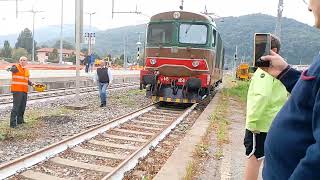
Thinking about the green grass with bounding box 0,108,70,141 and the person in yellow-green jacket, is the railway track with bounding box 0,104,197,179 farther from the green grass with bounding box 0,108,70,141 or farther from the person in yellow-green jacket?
the person in yellow-green jacket

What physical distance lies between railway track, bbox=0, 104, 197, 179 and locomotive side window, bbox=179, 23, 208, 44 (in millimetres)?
4951

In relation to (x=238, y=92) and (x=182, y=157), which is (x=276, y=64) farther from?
(x=238, y=92)

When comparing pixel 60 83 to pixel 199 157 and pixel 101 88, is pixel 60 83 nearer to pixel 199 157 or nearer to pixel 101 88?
pixel 101 88

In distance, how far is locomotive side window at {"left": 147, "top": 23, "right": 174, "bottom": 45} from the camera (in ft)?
48.7

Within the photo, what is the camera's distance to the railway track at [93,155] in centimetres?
575

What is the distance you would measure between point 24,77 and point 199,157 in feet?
16.4

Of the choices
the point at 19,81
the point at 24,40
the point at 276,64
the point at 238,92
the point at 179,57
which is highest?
the point at 24,40

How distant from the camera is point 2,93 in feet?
59.2

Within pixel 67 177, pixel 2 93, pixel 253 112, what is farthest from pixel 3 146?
pixel 2 93

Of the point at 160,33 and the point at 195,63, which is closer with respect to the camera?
the point at 195,63

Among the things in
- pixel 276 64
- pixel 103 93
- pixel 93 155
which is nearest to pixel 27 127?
A: pixel 93 155

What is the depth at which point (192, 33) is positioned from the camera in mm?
14805

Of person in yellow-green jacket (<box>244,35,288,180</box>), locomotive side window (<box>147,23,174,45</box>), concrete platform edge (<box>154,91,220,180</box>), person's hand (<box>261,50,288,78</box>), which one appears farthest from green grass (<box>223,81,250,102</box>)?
person's hand (<box>261,50,288,78</box>)

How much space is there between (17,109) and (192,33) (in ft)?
24.0
